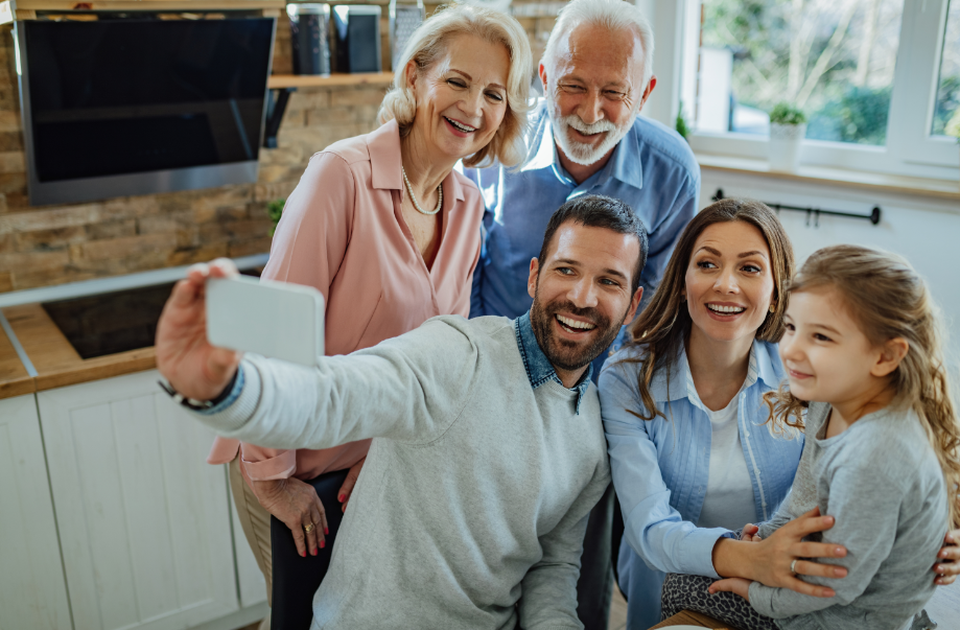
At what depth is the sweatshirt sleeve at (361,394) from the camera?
0.81 m

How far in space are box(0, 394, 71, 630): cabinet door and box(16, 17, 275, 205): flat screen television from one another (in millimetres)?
681

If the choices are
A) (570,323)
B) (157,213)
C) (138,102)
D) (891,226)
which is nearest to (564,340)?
(570,323)

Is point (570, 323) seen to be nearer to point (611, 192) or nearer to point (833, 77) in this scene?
point (611, 192)

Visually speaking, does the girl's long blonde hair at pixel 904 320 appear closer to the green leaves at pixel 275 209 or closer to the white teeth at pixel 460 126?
the white teeth at pixel 460 126

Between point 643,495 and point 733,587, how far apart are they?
0.21 m

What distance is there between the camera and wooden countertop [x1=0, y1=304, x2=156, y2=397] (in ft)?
6.19

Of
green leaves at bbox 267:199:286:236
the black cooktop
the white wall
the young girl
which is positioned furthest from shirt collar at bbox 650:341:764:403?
green leaves at bbox 267:199:286:236

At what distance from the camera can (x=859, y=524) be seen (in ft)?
3.21

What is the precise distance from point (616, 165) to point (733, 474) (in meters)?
0.77

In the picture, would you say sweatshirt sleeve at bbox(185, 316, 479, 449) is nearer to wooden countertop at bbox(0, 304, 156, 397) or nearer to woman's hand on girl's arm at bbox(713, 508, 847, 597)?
woman's hand on girl's arm at bbox(713, 508, 847, 597)

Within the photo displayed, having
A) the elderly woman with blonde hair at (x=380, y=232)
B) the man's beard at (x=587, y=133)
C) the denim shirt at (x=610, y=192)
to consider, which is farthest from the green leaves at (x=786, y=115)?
the elderly woman with blonde hair at (x=380, y=232)

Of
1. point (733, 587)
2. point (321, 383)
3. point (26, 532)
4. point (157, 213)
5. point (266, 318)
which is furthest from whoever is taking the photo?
point (157, 213)

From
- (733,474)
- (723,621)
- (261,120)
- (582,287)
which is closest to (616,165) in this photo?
(582,287)

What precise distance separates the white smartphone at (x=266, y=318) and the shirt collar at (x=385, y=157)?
0.73 m
